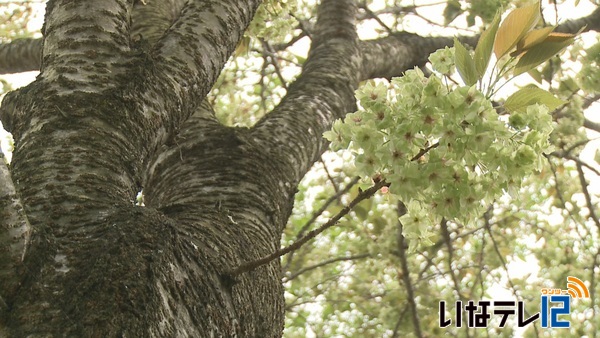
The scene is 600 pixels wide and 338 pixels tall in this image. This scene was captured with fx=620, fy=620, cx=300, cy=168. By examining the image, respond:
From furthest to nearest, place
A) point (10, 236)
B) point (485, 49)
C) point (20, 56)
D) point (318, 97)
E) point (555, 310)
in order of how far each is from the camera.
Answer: point (555, 310), point (20, 56), point (318, 97), point (485, 49), point (10, 236)

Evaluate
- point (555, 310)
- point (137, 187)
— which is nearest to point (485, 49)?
point (137, 187)

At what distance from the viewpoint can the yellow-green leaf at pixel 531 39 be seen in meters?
1.23

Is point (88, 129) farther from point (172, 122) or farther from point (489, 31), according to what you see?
point (489, 31)

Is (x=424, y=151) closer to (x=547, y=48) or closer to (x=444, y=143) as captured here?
(x=444, y=143)

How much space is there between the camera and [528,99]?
120cm

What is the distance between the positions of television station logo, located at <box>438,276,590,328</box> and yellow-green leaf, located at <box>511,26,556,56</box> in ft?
7.05

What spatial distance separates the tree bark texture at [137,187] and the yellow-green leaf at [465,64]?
1.79ft

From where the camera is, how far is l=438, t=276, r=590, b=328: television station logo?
3273 millimetres

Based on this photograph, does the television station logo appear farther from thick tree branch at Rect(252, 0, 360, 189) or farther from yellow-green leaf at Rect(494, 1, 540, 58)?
yellow-green leaf at Rect(494, 1, 540, 58)

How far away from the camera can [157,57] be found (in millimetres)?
1376

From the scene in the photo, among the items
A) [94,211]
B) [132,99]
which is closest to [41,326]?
[94,211]

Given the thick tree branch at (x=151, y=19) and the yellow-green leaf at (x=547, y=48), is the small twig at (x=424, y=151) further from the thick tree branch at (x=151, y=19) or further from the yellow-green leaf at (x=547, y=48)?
the thick tree branch at (x=151, y=19)

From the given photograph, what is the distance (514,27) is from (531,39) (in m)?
0.05

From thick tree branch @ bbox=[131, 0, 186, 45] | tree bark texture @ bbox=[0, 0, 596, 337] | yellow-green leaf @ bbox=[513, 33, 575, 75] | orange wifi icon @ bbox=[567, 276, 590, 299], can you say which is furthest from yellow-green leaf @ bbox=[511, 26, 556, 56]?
orange wifi icon @ bbox=[567, 276, 590, 299]
